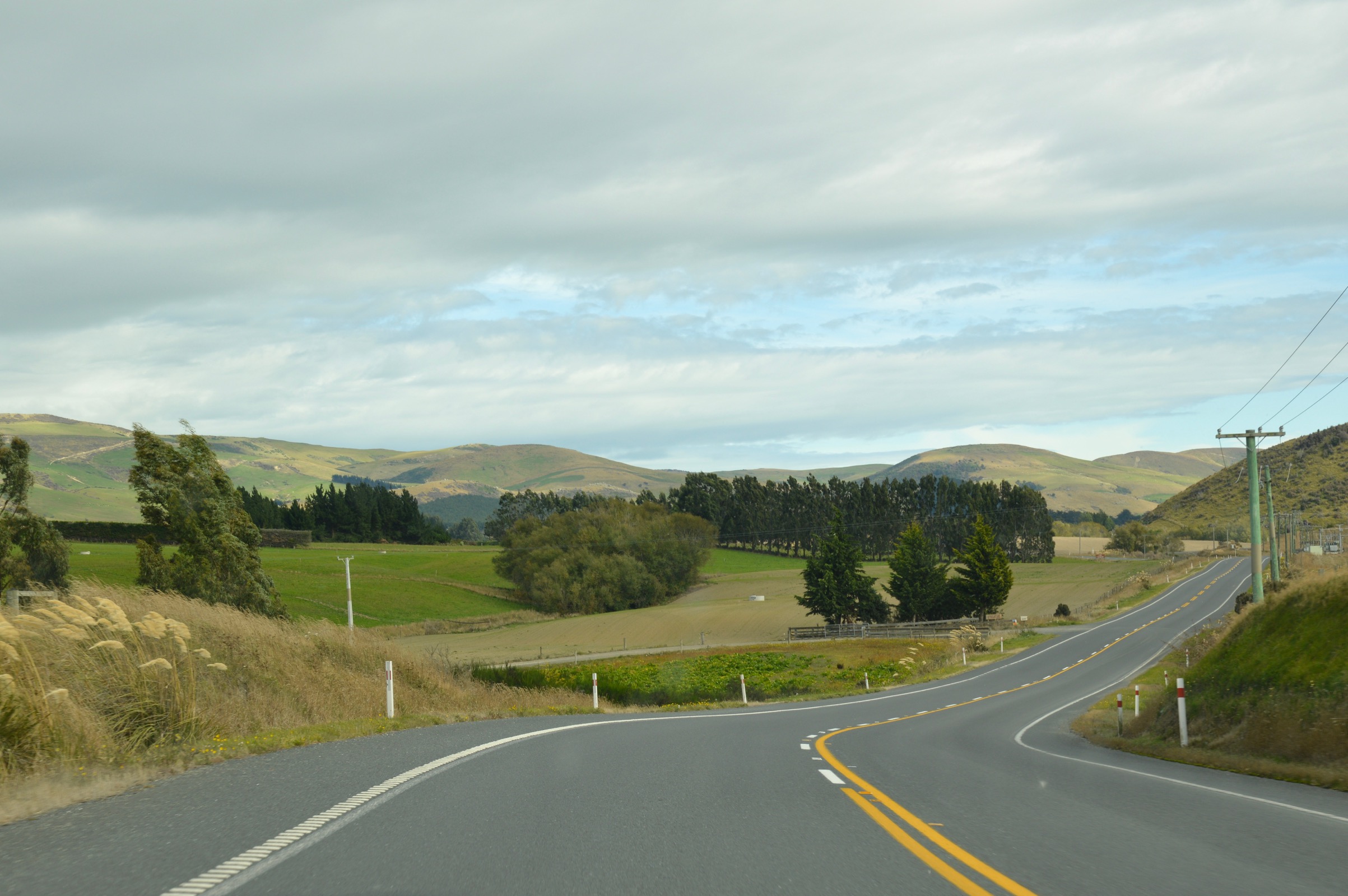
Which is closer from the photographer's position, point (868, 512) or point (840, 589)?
point (840, 589)

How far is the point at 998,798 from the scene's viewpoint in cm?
993

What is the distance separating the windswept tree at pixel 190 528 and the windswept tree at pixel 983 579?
5973 cm

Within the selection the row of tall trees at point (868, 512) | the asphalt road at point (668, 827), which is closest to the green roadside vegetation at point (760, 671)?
the asphalt road at point (668, 827)

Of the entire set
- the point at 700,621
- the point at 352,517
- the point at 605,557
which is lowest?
the point at 700,621

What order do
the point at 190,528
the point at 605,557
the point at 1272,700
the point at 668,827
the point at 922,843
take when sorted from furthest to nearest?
1. the point at 605,557
2. the point at 190,528
3. the point at 1272,700
4. the point at 668,827
5. the point at 922,843

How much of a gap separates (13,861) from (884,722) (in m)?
22.8

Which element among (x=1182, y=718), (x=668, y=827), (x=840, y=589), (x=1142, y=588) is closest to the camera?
(x=668, y=827)

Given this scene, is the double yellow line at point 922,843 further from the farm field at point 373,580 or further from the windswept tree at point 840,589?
the windswept tree at point 840,589

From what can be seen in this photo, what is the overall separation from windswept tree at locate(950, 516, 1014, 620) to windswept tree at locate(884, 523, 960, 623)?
48.3 inches

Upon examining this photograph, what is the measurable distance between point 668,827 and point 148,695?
24.4 ft

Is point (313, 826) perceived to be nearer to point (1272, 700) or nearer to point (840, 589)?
point (1272, 700)

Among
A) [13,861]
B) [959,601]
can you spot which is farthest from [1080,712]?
[959,601]

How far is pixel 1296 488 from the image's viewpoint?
14925 cm

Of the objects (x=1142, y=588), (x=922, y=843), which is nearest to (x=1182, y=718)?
(x=922, y=843)
